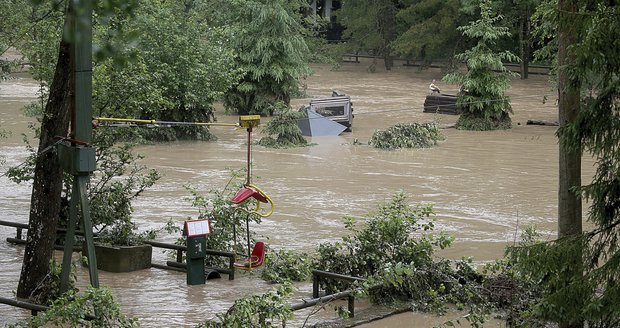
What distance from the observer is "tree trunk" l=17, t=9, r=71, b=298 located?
41.9 ft

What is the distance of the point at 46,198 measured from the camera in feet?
42.0

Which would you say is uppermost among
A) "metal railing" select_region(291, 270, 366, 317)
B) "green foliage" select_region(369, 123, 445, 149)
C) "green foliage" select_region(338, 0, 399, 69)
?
"green foliage" select_region(338, 0, 399, 69)

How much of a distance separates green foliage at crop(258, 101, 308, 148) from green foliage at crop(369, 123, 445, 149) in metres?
2.44

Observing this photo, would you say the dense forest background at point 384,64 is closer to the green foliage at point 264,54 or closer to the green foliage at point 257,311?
the green foliage at point 264,54

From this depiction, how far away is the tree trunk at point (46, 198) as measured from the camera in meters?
12.8

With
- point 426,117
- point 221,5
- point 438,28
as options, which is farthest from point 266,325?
point 438,28

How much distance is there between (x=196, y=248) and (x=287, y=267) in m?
1.46

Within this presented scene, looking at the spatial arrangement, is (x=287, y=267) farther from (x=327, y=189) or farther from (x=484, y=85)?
(x=484, y=85)

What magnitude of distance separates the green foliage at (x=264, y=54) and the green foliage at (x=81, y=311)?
31019 millimetres

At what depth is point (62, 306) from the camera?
975 cm

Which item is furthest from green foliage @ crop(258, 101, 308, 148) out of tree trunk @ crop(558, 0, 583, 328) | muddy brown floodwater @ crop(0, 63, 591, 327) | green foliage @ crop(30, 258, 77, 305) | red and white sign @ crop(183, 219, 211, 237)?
tree trunk @ crop(558, 0, 583, 328)

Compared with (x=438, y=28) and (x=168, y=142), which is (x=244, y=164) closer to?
(x=168, y=142)

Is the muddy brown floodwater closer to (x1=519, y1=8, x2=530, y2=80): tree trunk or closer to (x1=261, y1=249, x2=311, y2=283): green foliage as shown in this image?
(x1=261, y1=249, x2=311, y2=283): green foliage

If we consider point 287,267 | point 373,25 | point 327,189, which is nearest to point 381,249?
point 287,267
